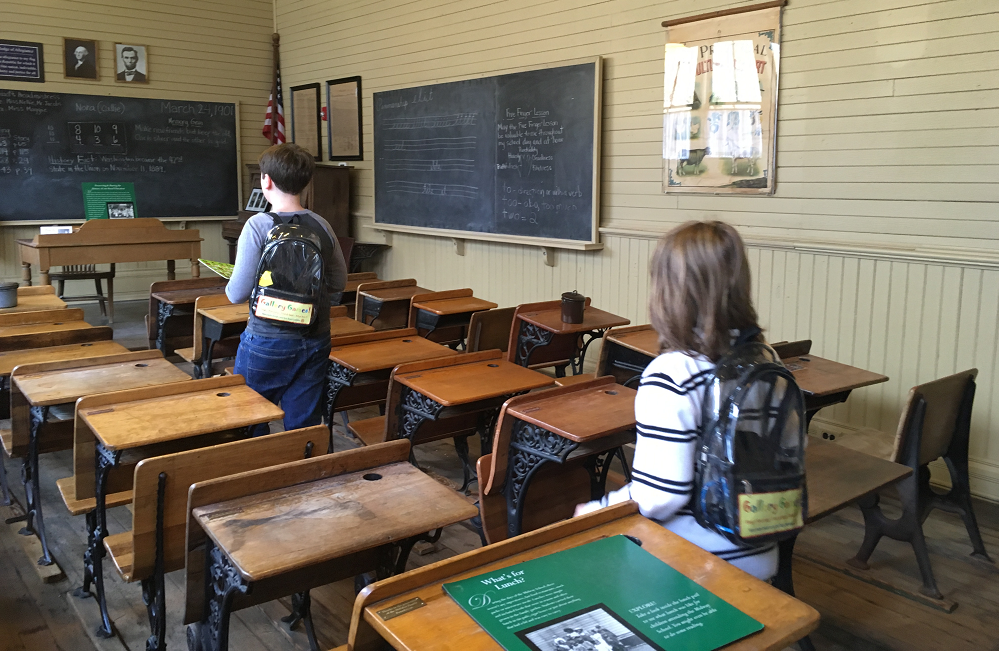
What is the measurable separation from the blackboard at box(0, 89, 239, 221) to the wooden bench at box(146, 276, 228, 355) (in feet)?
13.6

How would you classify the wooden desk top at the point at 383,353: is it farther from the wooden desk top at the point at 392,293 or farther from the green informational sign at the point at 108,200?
the green informational sign at the point at 108,200

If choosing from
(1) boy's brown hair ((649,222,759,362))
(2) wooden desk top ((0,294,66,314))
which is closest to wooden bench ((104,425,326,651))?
(1) boy's brown hair ((649,222,759,362))

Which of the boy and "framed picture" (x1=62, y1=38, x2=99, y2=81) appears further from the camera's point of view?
"framed picture" (x1=62, y1=38, x2=99, y2=81)

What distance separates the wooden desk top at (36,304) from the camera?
3.75 m

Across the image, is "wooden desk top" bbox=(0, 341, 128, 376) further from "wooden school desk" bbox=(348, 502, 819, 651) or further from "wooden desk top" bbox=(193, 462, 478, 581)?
"wooden school desk" bbox=(348, 502, 819, 651)

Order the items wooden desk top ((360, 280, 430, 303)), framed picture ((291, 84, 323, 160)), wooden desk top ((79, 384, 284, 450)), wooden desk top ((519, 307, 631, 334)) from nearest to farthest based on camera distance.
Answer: wooden desk top ((79, 384, 284, 450)) < wooden desk top ((519, 307, 631, 334)) < wooden desk top ((360, 280, 430, 303)) < framed picture ((291, 84, 323, 160))

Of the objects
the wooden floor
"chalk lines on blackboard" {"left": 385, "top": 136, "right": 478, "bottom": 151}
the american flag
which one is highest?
the american flag

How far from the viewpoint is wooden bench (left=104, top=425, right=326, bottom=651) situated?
1.72 metres

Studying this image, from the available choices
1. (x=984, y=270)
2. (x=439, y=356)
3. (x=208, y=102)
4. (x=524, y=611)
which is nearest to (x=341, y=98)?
(x=208, y=102)

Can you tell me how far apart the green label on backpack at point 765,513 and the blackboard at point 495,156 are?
4.09 metres

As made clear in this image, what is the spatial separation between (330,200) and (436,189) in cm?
144

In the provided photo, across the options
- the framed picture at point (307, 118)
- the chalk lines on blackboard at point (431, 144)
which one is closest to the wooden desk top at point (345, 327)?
the chalk lines on blackboard at point (431, 144)

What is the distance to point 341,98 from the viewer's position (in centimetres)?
782

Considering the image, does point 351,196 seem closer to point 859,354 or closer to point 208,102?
point 208,102
